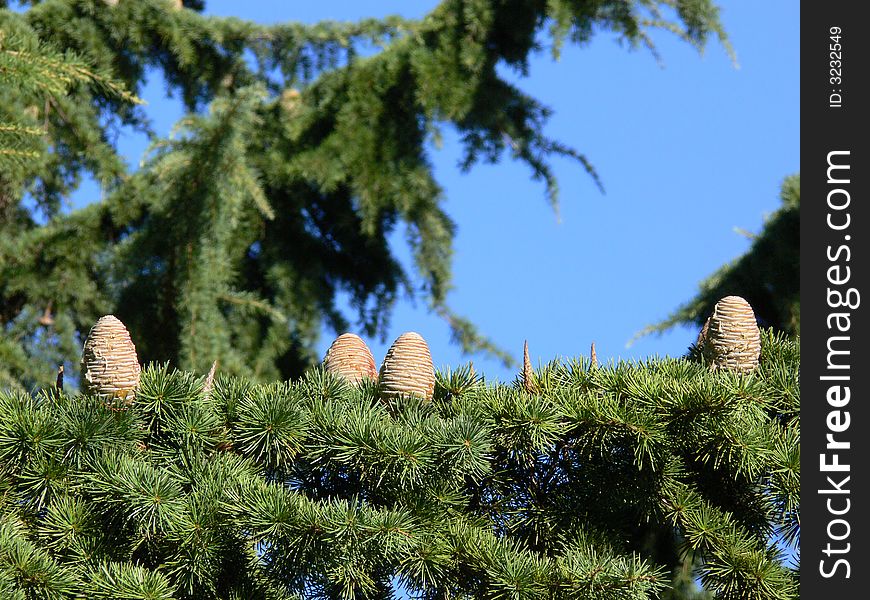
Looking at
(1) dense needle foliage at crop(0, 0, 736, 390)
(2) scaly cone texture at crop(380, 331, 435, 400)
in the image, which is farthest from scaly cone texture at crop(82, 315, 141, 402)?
(1) dense needle foliage at crop(0, 0, 736, 390)

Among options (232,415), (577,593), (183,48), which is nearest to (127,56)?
(183,48)

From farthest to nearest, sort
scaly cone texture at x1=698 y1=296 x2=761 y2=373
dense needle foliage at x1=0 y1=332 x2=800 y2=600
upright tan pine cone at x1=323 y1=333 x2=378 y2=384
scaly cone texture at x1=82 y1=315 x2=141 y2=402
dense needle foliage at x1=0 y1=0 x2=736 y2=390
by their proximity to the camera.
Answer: dense needle foliage at x1=0 y1=0 x2=736 y2=390 < upright tan pine cone at x1=323 y1=333 x2=378 y2=384 < scaly cone texture at x1=698 y1=296 x2=761 y2=373 < scaly cone texture at x1=82 y1=315 x2=141 y2=402 < dense needle foliage at x1=0 y1=332 x2=800 y2=600

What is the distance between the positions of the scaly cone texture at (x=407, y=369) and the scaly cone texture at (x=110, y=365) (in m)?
0.35

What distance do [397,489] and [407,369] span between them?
22cm

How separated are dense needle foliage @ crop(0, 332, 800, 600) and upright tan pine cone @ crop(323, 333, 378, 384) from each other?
0.66ft

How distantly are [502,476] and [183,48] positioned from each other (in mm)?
3773

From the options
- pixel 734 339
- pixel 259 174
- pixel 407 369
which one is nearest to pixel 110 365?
pixel 407 369

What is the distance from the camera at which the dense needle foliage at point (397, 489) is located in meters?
1.41

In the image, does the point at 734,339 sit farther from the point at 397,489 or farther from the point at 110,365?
the point at 110,365

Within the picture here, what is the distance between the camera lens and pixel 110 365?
1.58 metres

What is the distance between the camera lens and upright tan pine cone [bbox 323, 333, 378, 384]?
1.84 m
